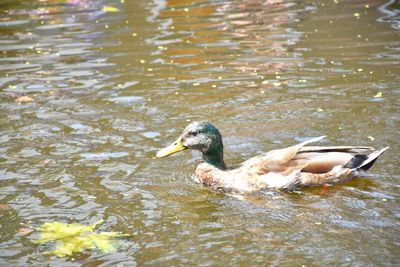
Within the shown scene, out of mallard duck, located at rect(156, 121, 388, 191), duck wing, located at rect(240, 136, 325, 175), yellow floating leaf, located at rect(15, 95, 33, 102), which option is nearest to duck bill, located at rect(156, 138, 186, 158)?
mallard duck, located at rect(156, 121, 388, 191)

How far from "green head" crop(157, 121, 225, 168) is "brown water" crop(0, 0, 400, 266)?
1.07 feet

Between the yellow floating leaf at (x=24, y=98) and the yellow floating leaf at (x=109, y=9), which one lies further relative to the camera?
the yellow floating leaf at (x=109, y=9)

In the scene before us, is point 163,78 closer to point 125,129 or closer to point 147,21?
point 125,129

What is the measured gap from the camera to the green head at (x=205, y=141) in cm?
760

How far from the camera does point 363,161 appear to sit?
24.0 feet

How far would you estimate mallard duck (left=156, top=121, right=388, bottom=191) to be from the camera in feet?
23.7

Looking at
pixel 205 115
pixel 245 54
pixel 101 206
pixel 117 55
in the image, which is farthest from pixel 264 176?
pixel 117 55

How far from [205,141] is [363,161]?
1561mm

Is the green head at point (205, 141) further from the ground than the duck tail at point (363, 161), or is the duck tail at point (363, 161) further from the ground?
the green head at point (205, 141)

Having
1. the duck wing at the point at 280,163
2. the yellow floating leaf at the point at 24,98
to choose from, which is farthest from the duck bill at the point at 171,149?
the yellow floating leaf at the point at 24,98

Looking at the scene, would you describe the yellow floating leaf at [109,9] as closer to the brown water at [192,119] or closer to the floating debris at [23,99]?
the brown water at [192,119]

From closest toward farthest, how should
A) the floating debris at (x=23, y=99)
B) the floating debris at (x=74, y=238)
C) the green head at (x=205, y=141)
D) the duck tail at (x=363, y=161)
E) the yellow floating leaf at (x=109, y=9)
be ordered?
the floating debris at (x=74, y=238)
the duck tail at (x=363, y=161)
the green head at (x=205, y=141)
the floating debris at (x=23, y=99)
the yellow floating leaf at (x=109, y=9)

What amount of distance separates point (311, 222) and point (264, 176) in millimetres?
1027

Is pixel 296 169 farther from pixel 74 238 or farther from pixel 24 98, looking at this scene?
pixel 24 98
